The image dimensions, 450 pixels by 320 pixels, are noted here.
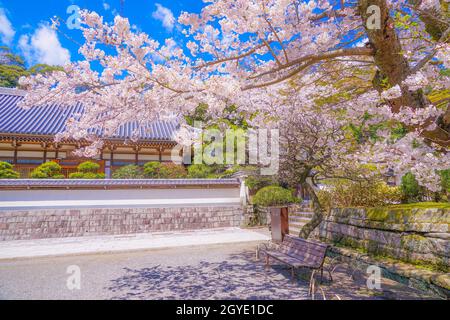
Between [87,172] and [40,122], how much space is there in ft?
17.5

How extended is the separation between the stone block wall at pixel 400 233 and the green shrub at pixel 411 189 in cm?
178

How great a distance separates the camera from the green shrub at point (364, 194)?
7941 mm

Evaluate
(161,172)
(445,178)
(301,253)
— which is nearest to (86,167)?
(161,172)

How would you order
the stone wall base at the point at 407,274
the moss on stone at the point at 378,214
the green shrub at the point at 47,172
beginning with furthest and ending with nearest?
the green shrub at the point at 47,172 → the moss on stone at the point at 378,214 → the stone wall base at the point at 407,274

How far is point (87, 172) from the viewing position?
1497 cm

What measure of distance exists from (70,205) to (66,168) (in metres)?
4.09

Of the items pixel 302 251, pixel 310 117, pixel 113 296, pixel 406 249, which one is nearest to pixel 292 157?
pixel 310 117

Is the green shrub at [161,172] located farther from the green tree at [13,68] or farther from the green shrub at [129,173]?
the green tree at [13,68]

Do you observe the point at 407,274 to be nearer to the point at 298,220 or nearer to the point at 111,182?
the point at 298,220

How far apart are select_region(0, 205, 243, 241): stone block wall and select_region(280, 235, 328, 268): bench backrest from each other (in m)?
7.94

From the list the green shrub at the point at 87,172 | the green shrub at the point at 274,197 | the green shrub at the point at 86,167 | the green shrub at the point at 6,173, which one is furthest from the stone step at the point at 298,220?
the green shrub at the point at 6,173

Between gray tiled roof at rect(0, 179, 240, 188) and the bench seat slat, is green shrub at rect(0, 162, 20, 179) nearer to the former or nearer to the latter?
gray tiled roof at rect(0, 179, 240, 188)

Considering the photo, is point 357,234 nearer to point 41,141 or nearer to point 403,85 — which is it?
point 403,85

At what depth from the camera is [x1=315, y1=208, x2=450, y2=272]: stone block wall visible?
15.3ft
